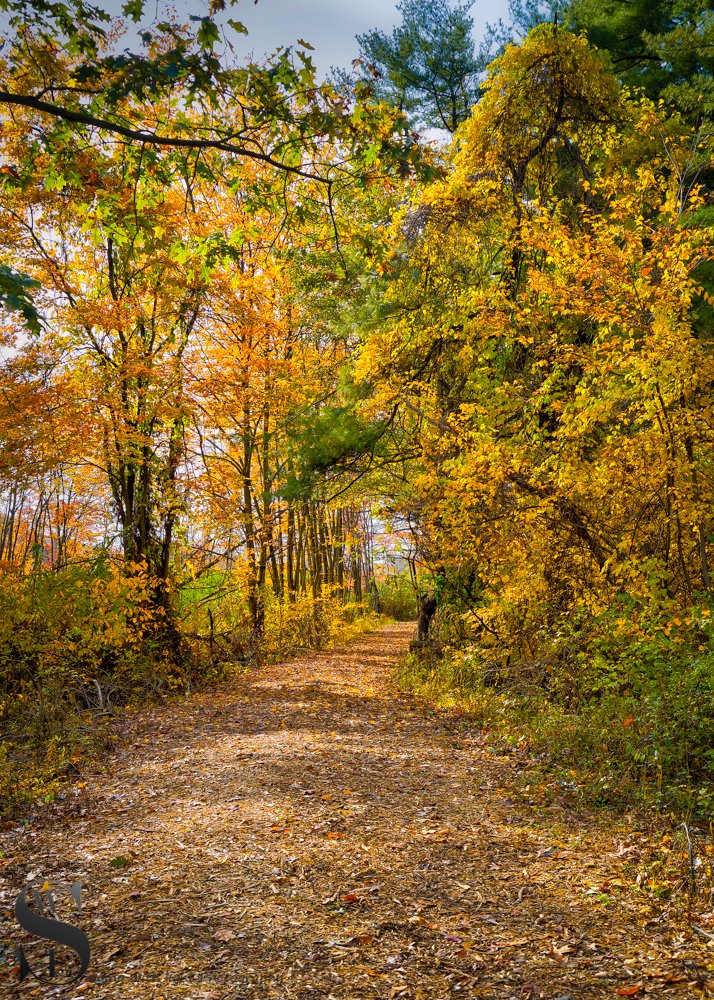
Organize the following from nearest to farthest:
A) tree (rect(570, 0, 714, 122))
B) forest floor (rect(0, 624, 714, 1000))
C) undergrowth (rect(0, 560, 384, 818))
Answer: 1. forest floor (rect(0, 624, 714, 1000))
2. undergrowth (rect(0, 560, 384, 818))
3. tree (rect(570, 0, 714, 122))

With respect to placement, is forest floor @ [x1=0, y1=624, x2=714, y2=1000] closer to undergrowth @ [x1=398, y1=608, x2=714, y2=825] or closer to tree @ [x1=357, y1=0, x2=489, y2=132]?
undergrowth @ [x1=398, y1=608, x2=714, y2=825]

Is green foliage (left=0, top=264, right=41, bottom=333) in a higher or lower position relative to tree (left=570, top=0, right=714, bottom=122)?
lower

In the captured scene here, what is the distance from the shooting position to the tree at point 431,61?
1273 centimetres

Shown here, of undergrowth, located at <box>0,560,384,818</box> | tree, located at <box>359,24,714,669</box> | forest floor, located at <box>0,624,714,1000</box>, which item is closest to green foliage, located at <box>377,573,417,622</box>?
undergrowth, located at <box>0,560,384,818</box>

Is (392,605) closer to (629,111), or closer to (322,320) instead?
(322,320)

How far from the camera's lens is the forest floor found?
120 inches

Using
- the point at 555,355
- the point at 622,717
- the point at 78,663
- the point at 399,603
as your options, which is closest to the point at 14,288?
the point at 622,717

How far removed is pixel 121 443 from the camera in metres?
10.1

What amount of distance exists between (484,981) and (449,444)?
6.27 meters

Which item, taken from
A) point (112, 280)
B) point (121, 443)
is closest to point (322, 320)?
point (112, 280)

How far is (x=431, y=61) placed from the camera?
42.0 ft

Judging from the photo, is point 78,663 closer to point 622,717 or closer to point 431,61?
point 622,717

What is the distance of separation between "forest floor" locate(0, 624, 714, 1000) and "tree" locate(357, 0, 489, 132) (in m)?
12.1

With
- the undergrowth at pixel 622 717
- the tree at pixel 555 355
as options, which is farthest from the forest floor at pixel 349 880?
the tree at pixel 555 355
